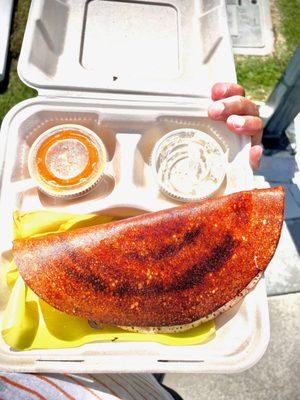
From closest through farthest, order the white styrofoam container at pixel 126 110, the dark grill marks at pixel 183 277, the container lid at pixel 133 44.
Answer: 1. the dark grill marks at pixel 183 277
2. the white styrofoam container at pixel 126 110
3. the container lid at pixel 133 44

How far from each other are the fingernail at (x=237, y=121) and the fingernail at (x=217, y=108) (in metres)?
0.05

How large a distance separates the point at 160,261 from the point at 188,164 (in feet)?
1.75

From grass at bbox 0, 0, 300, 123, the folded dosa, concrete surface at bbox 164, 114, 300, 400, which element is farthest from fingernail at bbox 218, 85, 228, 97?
grass at bbox 0, 0, 300, 123

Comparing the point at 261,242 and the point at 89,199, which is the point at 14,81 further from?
the point at 261,242

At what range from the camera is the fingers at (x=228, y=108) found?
1.57m

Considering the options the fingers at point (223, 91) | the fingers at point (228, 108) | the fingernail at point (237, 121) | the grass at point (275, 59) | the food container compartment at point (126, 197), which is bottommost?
the grass at point (275, 59)

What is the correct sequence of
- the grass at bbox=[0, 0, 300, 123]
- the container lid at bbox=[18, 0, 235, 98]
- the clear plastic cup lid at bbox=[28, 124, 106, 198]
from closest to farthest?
1. the clear plastic cup lid at bbox=[28, 124, 106, 198]
2. the container lid at bbox=[18, 0, 235, 98]
3. the grass at bbox=[0, 0, 300, 123]

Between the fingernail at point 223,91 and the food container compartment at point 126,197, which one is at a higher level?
the fingernail at point 223,91

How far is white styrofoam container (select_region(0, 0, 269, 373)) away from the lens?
132 cm

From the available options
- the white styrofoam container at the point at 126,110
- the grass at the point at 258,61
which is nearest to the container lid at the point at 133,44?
the white styrofoam container at the point at 126,110

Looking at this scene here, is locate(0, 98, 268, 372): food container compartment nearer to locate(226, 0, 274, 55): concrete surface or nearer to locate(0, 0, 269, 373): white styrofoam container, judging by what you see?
locate(0, 0, 269, 373): white styrofoam container

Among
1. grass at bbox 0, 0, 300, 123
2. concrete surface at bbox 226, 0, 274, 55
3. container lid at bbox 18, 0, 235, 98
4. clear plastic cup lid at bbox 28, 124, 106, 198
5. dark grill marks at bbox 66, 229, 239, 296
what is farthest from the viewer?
concrete surface at bbox 226, 0, 274, 55

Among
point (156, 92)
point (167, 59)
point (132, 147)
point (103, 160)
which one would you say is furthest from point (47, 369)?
point (167, 59)

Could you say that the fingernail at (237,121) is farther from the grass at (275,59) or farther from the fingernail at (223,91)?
the grass at (275,59)
